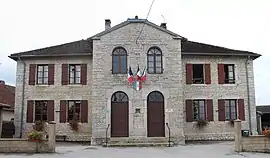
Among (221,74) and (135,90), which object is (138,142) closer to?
(135,90)

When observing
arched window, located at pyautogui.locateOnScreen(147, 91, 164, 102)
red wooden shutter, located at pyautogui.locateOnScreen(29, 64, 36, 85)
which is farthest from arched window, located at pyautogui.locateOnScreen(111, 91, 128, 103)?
red wooden shutter, located at pyautogui.locateOnScreen(29, 64, 36, 85)

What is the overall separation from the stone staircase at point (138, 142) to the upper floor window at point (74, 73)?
574 centimetres

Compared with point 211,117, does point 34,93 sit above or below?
above

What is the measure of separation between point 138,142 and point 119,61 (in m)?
5.46

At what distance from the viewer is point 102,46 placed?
74.3 feet

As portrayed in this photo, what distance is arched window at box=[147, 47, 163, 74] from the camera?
22688 mm

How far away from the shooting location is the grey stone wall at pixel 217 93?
24.5 m

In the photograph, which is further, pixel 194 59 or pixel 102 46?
pixel 194 59

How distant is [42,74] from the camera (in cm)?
2514

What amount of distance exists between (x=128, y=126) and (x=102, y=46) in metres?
5.56

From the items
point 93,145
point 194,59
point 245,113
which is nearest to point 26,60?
point 93,145

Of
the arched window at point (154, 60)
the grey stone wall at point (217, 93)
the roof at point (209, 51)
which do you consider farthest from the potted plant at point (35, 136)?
the roof at point (209, 51)

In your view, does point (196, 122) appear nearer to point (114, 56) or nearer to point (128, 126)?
point (128, 126)

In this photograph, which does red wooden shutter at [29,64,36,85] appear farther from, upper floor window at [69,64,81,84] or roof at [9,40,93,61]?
upper floor window at [69,64,81,84]
